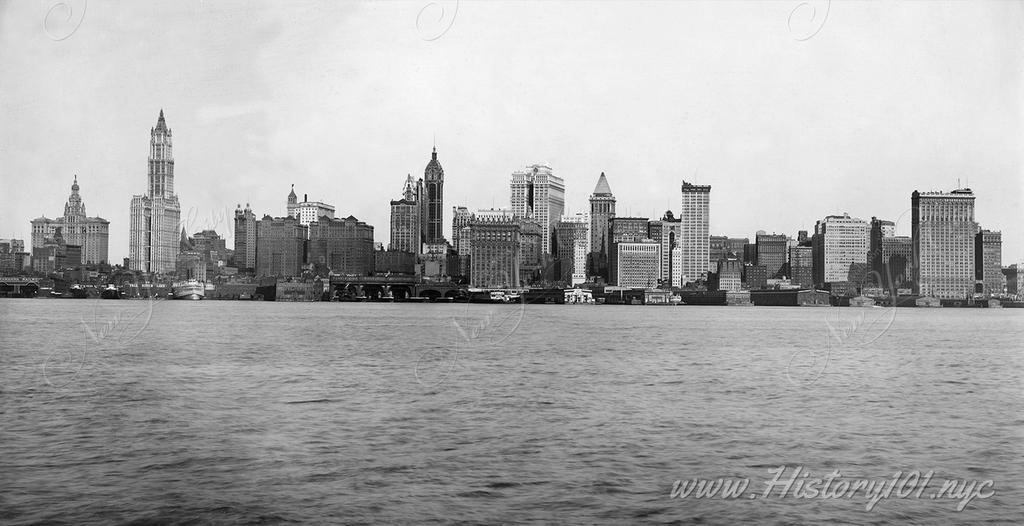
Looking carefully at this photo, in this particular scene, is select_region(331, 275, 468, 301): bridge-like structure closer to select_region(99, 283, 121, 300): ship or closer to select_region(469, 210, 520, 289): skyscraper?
select_region(469, 210, 520, 289): skyscraper

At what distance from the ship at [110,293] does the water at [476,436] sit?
69.5 metres

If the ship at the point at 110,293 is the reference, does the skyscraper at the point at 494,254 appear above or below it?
above

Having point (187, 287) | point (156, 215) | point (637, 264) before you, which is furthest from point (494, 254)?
point (156, 215)

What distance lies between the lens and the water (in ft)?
39.5

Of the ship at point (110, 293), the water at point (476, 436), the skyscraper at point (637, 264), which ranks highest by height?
the skyscraper at point (637, 264)

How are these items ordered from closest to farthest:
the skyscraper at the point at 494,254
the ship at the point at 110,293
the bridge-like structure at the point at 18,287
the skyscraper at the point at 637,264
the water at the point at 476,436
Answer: the water at the point at 476,436 → the ship at the point at 110,293 → the bridge-like structure at the point at 18,287 → the skyscraper at the point at 494,254 → the skyscraper at the point at 637,264

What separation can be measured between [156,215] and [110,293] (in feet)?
132

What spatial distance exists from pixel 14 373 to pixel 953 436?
24.7 m

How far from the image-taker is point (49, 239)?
3568 inches

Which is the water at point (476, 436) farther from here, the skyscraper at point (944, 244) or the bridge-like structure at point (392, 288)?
the bridge-like structure at point (392, 288)

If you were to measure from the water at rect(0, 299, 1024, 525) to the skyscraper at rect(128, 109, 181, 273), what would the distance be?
122 feet

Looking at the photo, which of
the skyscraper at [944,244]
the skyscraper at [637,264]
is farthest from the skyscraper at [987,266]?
the skyscraper at [637,264]

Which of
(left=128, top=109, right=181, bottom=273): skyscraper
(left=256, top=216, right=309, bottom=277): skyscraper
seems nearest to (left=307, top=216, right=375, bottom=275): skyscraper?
(left=256, top=216, right=309, bottom=277): skyscraper

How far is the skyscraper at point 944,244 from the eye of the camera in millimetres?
109312
